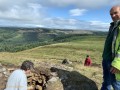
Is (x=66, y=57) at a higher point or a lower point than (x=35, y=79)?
lower

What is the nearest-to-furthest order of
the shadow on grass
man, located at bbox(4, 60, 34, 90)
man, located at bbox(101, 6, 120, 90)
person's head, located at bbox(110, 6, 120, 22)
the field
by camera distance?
man, located at bbox(101, 6, 120, 90) → person's head, located at bbox(110, 6, 120, 22) → man, located at bbox(4, 60, 34, 90) → the shadow on grass → the field

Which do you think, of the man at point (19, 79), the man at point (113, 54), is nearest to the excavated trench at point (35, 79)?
the man at point (113, 54)

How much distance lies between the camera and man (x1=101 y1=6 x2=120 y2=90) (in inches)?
360

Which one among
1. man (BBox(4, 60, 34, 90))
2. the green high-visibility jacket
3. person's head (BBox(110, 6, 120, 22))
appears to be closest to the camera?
the green high-visibility jacket

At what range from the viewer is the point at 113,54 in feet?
31.5

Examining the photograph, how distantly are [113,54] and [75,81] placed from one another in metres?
5.78

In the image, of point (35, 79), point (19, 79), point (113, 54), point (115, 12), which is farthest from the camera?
point (35, 79)

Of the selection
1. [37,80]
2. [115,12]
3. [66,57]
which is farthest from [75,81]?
[66,57]

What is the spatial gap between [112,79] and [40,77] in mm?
6023

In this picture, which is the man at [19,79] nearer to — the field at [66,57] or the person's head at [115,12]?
the person's head at [115,12]

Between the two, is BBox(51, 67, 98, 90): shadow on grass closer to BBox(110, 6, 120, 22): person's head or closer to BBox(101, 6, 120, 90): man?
BBox(101, 6, 120, 90): man

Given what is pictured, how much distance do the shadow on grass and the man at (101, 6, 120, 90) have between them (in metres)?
3.65

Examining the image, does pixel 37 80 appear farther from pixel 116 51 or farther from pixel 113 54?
pixel 116 51

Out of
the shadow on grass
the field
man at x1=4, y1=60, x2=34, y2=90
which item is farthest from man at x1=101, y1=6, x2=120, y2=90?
the field
